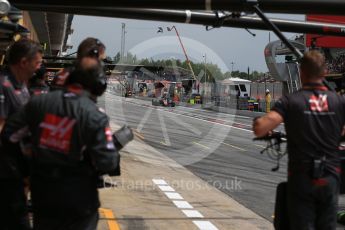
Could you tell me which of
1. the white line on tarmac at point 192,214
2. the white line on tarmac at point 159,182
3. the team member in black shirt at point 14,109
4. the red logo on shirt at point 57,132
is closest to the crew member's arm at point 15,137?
the team member in black shirt at point 14,109

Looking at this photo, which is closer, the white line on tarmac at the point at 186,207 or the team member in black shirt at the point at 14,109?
the team member in black shirt at the point at 14,109

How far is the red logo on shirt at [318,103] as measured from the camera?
4155 millimetres

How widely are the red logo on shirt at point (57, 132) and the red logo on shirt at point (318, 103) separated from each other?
2054 mm

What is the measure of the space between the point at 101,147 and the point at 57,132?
0.33 m

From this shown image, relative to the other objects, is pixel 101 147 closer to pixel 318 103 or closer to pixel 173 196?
pixel 318 103

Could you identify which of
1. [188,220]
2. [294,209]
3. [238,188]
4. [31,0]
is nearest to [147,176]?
[238,188]

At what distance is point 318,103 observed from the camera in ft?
13.7

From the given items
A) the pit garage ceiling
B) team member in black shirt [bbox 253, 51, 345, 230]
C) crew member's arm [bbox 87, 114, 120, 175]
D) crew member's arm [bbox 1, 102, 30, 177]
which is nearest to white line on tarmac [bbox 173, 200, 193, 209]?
team member in black shirt [bbox 253, 51, 345, 230]

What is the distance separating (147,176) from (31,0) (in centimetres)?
588

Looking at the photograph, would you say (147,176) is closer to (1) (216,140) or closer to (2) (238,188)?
(2) (238,188)

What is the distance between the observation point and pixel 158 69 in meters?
14.5

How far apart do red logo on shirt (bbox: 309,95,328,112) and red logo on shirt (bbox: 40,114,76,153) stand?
2.05 metres

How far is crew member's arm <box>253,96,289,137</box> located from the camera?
4.05m

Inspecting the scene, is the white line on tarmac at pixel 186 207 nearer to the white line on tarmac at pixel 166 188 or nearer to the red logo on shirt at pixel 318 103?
the white line on tarmac at pixel 166 188
